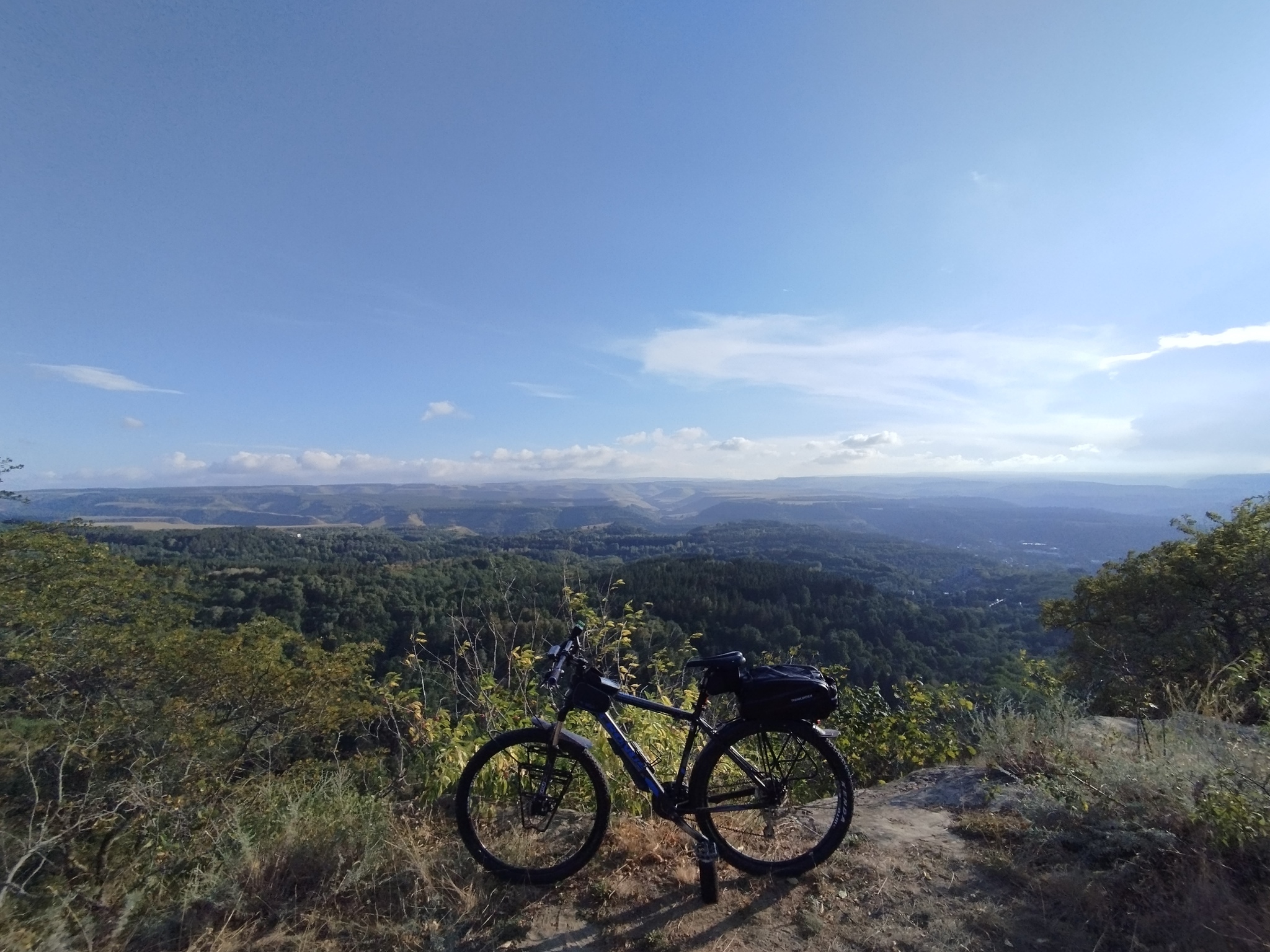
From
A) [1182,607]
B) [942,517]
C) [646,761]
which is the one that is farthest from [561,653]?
[942,517]

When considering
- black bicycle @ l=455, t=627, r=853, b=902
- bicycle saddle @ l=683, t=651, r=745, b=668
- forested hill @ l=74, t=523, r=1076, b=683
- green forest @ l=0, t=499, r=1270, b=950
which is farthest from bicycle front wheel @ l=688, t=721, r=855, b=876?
forested hill @ l=74, t=523, r=1076, b=683

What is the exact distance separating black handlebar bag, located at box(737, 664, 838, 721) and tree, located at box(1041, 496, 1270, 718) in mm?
7564

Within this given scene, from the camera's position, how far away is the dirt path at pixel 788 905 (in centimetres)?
240

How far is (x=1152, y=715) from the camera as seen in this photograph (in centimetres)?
565

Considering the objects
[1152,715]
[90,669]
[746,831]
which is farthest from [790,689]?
[90,669]

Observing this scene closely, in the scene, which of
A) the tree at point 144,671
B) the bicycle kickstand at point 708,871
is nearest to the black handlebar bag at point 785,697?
the bicycle kickstand at point 708,871

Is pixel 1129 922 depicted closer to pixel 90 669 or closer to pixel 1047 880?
pixel 1047 880

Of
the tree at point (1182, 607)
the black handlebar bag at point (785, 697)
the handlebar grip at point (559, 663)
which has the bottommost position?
the tree at point (1182, 607)

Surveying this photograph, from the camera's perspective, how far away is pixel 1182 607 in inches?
428

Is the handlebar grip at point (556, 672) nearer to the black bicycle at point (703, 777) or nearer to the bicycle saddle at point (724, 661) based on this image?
the black bicycle at point (703, 777)

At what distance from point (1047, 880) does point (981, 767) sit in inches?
65.9

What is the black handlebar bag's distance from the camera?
8.98ft

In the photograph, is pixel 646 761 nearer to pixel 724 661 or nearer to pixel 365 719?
pixel 724 661

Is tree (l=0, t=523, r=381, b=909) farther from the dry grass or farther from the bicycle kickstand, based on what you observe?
the dry grass
